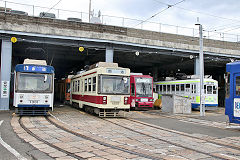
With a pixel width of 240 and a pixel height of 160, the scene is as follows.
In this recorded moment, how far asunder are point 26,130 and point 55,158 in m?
4.35

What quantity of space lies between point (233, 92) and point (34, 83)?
10.3 metres

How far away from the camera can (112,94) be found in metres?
14.2

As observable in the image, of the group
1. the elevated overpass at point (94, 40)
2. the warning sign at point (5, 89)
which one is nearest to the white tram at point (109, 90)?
the elevated overpass at point (94, 40)

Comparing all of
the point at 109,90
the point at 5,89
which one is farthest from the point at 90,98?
the point at 5,89

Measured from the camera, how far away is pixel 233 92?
36.0 feet

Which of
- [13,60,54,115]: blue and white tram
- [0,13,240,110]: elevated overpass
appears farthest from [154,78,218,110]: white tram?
[13,60,54,115]: blue and white tram

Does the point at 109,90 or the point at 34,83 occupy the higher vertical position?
the point at 34,83

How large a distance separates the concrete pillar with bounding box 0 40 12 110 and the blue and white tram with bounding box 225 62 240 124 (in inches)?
597

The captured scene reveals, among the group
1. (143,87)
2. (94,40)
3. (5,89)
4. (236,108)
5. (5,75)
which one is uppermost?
(94,40)

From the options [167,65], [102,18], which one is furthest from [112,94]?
[167,65]

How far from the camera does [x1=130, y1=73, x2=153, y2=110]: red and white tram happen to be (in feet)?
68.6

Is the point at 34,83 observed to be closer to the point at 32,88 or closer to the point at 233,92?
the point at 32,88

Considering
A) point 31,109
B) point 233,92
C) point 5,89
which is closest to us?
point 233,92

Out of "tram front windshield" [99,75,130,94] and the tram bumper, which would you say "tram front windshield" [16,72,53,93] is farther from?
"tram front windshield" [99,75,130,94]
